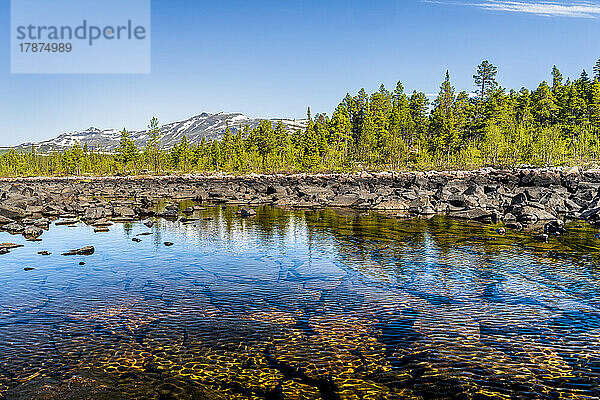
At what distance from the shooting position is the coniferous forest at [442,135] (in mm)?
107312

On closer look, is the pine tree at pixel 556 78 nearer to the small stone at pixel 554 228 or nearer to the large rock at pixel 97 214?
the small stone at pixel 554 228

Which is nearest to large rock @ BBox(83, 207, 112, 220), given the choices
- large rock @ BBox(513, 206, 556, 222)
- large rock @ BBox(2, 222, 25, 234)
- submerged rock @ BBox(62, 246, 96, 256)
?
large rock @ BBox(2, 222, 25, 234)

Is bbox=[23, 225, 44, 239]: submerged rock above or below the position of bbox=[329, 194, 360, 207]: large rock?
below

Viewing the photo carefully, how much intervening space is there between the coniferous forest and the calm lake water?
9499 cm

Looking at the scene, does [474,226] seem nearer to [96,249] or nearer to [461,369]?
[461,369]

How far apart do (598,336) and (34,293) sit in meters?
17.7

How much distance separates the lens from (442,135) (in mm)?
116562

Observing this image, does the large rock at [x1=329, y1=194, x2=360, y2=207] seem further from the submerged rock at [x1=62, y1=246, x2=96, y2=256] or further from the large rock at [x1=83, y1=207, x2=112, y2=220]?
the submerged rock at [x1=62, y1=246, x2=96, y2=256]

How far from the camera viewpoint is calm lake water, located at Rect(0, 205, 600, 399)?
26.1 ft

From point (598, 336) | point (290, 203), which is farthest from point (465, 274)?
point (290, 203)

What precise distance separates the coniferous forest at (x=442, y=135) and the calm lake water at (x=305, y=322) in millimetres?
94989

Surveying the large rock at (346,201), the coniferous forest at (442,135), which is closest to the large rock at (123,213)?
the large rock at (346,201)

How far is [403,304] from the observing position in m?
12.7

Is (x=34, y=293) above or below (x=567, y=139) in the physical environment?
below
